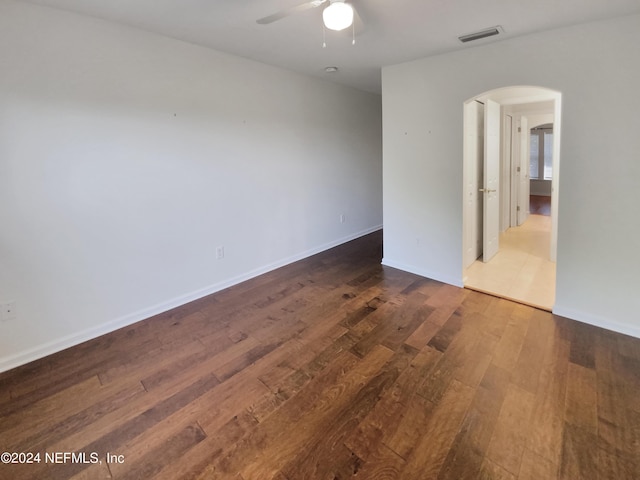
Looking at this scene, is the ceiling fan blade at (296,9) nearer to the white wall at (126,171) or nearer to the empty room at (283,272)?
the empty room at (283,272)

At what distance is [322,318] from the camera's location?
300 cm

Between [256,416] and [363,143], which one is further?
[363,143]

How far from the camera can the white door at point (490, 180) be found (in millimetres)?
4043

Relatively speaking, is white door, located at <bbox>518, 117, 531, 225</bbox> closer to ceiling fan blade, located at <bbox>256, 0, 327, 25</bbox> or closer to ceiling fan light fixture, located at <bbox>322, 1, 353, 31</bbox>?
ceiling fan light fixture, located at <bbox>322, 1, 353, 31</bbox>

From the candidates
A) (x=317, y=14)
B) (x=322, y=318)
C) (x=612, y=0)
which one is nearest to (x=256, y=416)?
(x=322, y=318)

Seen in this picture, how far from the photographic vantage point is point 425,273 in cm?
395

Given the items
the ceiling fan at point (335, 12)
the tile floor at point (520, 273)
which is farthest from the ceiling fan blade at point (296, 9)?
the tile floor at point (520, 273)

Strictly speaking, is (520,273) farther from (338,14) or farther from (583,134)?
(338,14)

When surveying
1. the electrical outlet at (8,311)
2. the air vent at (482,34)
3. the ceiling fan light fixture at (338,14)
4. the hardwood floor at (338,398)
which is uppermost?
the air vent at (482,34)

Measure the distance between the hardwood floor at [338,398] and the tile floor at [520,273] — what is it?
13.3 inches

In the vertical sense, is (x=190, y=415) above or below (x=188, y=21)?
below

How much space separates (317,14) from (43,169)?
238 centimetres

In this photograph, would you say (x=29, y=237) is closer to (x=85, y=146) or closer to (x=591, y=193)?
(x=85, y=146)

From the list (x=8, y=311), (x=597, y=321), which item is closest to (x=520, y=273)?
(x=597, y=321)
